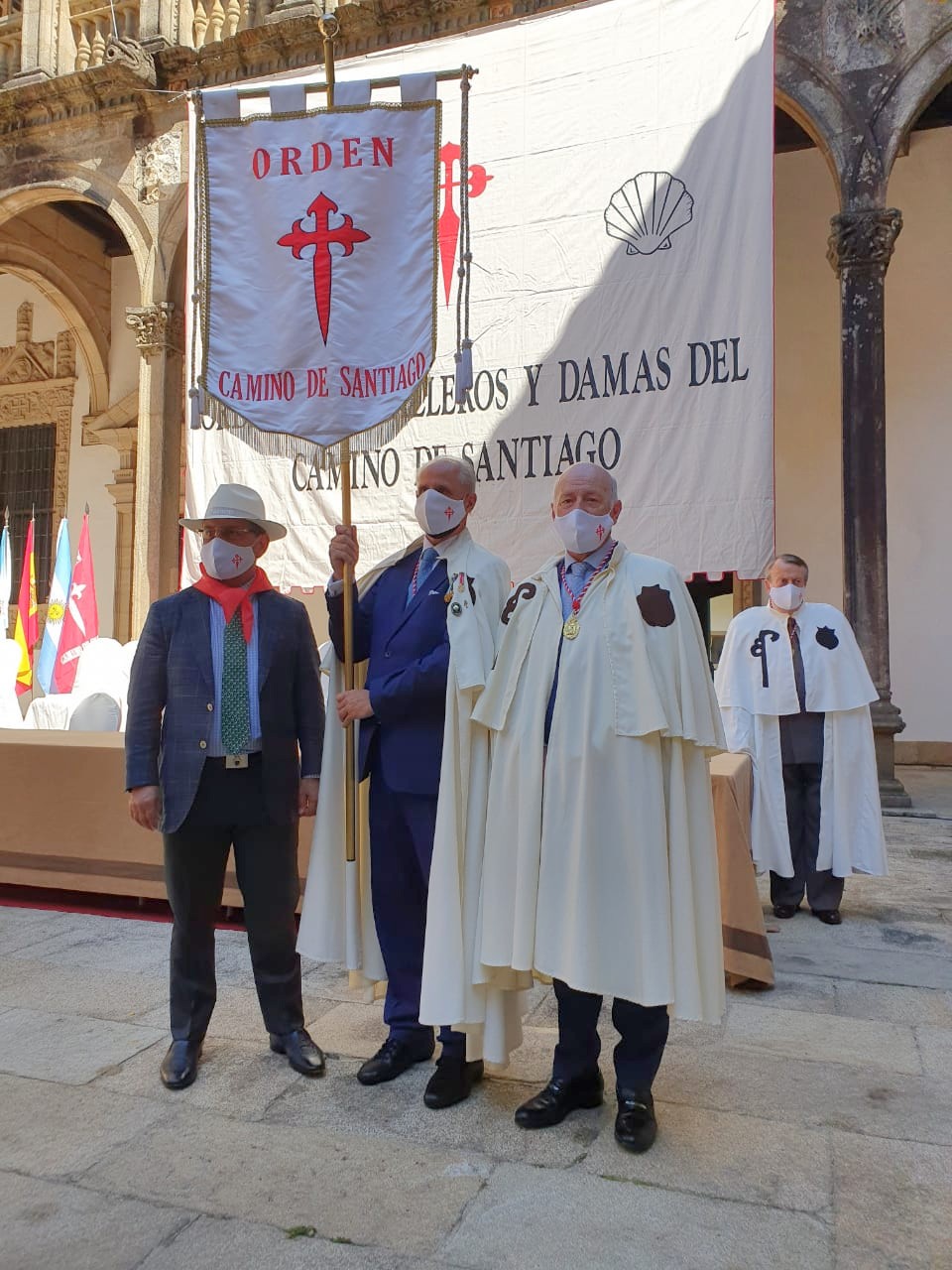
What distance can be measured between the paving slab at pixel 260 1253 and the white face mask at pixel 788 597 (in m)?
3.89

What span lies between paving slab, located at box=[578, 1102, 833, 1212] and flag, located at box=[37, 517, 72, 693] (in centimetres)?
898

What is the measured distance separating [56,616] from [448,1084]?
8919mm

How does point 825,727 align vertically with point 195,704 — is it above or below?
below

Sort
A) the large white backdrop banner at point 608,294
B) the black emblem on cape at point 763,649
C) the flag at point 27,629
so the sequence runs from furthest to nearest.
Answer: the flag at point 27,629 → the large white backdrop banner at point 608,294 → the black emblem on cape at point 763,649

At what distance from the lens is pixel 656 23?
5.99 meters

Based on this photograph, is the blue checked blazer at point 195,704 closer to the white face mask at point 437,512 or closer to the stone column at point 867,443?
the white face mask at point 437,512

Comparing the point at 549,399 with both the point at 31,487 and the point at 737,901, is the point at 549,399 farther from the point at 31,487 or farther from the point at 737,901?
the point at 31,487

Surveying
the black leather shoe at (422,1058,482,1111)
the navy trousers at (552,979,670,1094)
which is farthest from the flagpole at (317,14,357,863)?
the navy trousers at (552,979,670,1094)

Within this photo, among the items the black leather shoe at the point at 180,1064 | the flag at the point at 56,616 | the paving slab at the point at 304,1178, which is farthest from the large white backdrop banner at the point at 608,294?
the flag at the point at 56,616

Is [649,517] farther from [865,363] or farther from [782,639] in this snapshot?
[865,363]

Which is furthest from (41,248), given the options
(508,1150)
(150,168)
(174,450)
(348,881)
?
(508,1150)

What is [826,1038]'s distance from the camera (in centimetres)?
346

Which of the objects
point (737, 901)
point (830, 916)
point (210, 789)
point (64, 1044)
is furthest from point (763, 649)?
point (64, 1044)

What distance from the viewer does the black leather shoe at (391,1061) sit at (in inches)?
119
